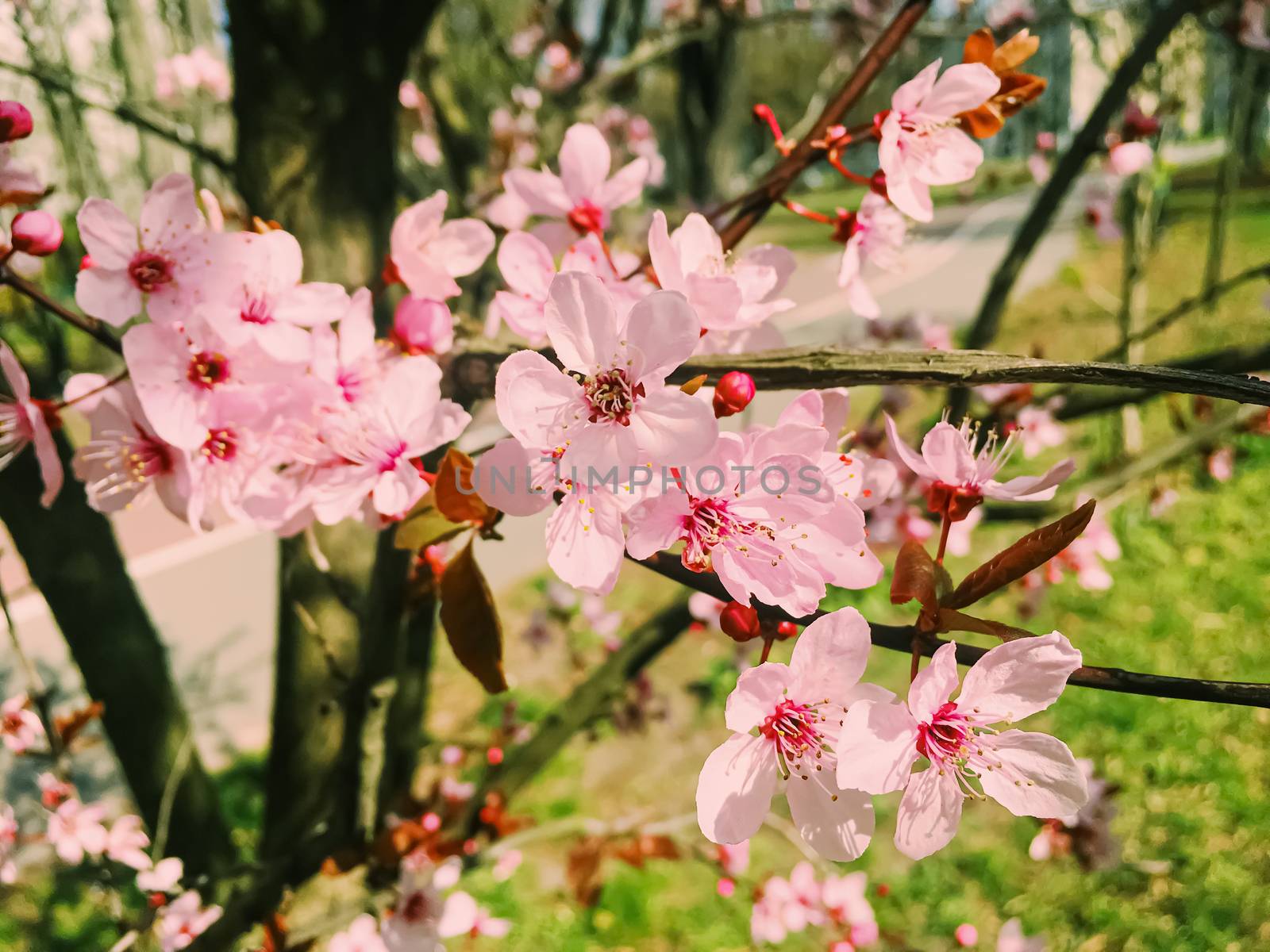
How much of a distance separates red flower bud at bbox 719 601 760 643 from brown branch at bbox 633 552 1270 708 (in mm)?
13

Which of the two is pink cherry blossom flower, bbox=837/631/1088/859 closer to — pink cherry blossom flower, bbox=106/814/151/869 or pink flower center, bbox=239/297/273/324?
pink flower center, bbox=239/297/273/324

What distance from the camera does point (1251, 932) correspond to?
7.96 feet

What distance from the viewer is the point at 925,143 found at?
3.21 feet

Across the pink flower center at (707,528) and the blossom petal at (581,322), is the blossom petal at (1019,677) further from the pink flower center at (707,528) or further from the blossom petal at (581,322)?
the blossom petal at (581,322)

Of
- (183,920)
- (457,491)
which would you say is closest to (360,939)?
(183,920)

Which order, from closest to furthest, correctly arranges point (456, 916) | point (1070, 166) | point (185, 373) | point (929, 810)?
point (929, 810), point (185, 373), point (456, 916), point (1070, 166)

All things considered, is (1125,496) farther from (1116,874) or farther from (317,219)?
(317,219)

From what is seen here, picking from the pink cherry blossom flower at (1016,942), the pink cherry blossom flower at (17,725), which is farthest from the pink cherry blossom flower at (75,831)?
the pink cherry blossom flower at (1016,942)

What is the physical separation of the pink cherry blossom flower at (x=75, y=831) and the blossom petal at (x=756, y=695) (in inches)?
76.5

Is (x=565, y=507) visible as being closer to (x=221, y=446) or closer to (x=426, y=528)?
(x=426, y=528)

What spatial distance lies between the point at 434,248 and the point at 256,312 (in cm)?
25

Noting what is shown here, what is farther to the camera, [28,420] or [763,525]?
[28,420]

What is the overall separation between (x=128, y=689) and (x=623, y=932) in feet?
5.62

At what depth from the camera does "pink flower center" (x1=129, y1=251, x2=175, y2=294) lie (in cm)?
84
